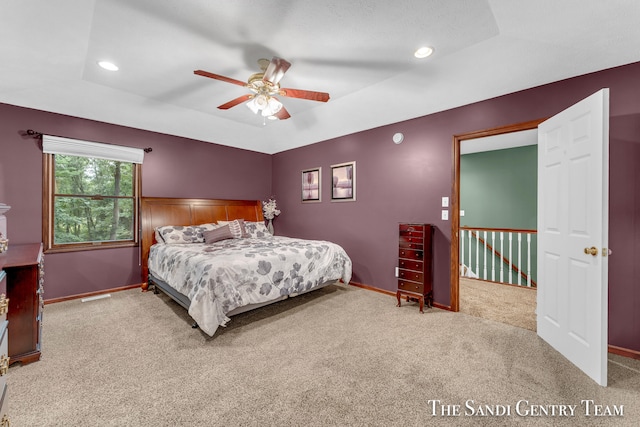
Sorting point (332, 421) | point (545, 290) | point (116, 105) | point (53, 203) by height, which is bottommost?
point (332, 421)

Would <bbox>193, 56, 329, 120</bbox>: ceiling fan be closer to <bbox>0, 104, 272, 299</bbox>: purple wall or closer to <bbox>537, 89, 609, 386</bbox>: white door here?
<bbox>537, 89, 609, 386</bbox>: white door

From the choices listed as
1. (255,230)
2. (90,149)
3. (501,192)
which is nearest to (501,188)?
(501,192)

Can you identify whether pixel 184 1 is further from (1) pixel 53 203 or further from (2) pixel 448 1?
(1) pixel 53 203

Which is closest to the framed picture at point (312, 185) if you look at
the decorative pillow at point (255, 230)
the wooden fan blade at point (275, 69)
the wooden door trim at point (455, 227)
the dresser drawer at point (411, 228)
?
the decorative pillow at point (255, 230)

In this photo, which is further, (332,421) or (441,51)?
(441,51)

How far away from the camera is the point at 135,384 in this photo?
183cm

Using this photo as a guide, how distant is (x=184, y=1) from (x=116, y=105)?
7.88ft

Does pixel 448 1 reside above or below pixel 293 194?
above

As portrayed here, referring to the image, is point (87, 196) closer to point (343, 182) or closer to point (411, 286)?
point (343, 182)

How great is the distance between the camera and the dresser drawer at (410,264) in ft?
10.5

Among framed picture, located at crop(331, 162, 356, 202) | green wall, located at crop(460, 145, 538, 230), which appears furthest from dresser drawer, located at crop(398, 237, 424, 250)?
green wall, located at crop(460, 145, 538, 230)

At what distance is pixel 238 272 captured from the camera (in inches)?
104

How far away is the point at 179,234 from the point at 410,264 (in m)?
3.29

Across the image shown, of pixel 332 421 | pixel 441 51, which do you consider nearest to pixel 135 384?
pixel 332 421
